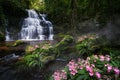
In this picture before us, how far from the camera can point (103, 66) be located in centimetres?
396

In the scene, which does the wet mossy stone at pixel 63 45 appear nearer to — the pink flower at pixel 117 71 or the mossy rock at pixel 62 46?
the mossy rock at pixel 62 46

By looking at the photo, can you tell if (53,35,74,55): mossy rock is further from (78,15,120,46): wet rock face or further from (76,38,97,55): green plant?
(78,15,120,46): wet rock face

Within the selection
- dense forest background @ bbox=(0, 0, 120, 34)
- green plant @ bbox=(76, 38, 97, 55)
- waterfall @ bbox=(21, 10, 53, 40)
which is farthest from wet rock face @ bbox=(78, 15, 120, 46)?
waterfall @ bbox=(21, 10, 53, 40)

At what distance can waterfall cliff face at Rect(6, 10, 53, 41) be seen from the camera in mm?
17469

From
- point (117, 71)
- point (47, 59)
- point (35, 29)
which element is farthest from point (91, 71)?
point (35, 29)

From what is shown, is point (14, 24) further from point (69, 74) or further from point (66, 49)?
point (69, 74)

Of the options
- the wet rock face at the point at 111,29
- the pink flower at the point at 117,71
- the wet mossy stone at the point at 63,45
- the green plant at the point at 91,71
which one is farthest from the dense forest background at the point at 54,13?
the pink flower at the point at 117,71

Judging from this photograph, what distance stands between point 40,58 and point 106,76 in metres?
3.69

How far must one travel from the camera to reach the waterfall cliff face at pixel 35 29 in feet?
57.3

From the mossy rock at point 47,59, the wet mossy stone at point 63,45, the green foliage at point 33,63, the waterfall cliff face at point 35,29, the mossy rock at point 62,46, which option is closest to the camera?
the green foliage at point 33,63

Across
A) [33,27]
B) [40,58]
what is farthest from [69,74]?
[33,27]

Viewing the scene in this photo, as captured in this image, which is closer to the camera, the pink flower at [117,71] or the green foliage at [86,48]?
the pink flower at [117,71]

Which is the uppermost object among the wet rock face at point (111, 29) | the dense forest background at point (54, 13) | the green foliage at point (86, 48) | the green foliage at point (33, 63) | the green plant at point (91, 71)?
the dense forest background at point (54, 13)

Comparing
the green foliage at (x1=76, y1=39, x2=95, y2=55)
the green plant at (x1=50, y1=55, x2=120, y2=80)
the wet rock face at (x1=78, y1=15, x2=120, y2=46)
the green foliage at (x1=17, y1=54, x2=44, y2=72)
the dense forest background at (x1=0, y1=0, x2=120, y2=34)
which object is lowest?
the green foliage at (x1=17, y1=54, x2=44, y2=72)
